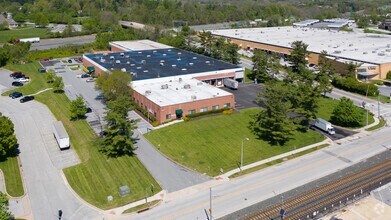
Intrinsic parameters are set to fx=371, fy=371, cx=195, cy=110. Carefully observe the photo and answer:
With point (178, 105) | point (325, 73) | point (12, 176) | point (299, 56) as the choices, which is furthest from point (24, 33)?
point (12, 176)

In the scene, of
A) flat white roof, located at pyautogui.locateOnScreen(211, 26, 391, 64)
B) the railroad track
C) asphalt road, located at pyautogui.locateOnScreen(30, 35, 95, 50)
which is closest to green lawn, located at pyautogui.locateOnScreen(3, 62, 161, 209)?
the railroad track

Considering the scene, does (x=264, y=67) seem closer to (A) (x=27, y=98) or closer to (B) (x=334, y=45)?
(B) (x=334, y=45)

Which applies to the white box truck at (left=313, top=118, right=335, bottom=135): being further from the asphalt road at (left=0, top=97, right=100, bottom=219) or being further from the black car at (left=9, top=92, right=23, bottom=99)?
the black car at (left=9, top=92, right=23, bottom=99)

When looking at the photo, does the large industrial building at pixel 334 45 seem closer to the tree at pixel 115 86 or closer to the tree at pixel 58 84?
the tree at pixel 115 86

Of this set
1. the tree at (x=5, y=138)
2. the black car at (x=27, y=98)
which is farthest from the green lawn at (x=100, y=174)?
the black car at (x=27, y=98)

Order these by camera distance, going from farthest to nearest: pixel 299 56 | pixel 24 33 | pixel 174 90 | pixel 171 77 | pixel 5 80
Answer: pixel 24 33 < pixel 299 56 < pixel 5 80 < pixel 171 77 < pixel 174 90

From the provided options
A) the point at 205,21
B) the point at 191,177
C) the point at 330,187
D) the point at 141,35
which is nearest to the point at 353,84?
the point at 330,187
